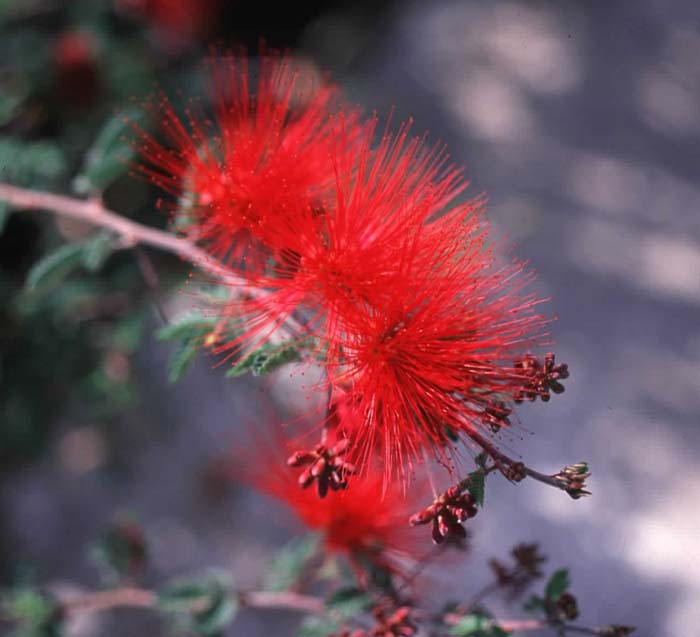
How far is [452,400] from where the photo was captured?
1.24m

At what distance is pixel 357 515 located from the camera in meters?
1.74

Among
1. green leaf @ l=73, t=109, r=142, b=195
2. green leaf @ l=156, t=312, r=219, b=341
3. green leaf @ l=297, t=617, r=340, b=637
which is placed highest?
green leaf @ l=73, t=109, r=142, b=195

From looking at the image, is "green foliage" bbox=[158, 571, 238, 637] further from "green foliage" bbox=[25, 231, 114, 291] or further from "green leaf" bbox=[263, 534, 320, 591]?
"green foliage" bbox=[25, 231, 114, 291]

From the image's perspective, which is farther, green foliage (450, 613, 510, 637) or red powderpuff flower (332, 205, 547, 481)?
green foliage (450, 613, 510, 637)

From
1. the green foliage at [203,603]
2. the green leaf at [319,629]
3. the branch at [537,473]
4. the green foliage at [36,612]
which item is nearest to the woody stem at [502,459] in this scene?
the branch at [537,473]

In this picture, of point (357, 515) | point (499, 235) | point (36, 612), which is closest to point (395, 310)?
point (357, 515)

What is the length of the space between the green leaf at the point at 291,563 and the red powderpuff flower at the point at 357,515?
0.16 feet

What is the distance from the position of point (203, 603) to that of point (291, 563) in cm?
26

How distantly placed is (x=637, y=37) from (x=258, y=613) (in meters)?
2.94

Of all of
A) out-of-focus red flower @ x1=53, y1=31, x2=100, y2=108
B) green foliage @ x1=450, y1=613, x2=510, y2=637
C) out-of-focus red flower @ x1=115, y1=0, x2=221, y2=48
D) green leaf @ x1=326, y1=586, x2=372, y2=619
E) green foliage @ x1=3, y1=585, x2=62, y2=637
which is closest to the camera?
green foliage @ x1=450, y1=613, x2=510, y2=637

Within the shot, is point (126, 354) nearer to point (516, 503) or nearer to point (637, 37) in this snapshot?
point (516, 503)

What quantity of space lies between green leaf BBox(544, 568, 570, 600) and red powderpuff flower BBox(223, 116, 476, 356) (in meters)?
0.71

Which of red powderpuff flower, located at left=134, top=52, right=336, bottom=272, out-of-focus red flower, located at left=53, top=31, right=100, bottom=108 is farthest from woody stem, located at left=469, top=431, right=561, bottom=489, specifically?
out-of-focus red flower, located at left=53, top=31, right=100, bottom=108

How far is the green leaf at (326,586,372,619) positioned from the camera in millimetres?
1651
